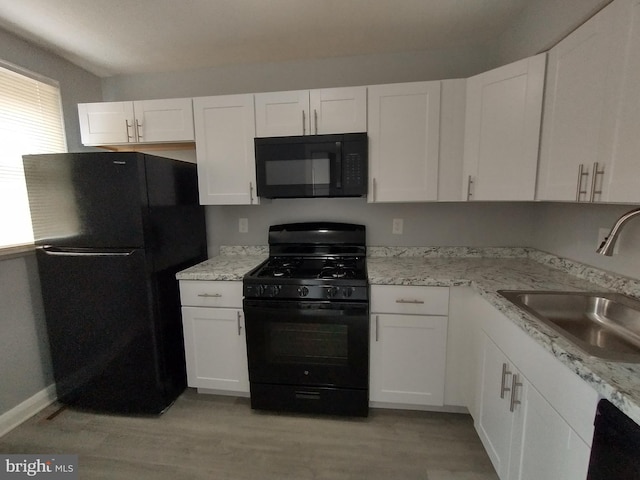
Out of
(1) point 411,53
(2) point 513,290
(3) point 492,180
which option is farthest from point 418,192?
(1) point 411,53

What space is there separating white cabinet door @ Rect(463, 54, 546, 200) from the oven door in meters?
1.09

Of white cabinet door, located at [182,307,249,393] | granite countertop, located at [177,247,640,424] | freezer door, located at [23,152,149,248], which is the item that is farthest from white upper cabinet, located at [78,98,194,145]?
white cabinet door, located at [182,307,249,393]

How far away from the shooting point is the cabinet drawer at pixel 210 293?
74.0 inches

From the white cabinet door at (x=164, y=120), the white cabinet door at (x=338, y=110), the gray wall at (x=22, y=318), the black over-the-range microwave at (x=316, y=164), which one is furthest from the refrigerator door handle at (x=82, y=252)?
the white cabinet door at (x=338, y=110)

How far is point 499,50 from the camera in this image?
6.50ft

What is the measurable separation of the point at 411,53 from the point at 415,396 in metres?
2.43

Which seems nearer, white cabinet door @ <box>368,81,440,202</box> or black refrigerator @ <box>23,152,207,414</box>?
black refrigerator @ <box>23,152,207,414</box>

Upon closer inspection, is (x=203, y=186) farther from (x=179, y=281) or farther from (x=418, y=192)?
(x=418, y=192)

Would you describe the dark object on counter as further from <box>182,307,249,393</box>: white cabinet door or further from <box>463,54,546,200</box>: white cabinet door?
<box>182,307,249,393</box>: white cabinet door

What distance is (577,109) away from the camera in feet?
4.19

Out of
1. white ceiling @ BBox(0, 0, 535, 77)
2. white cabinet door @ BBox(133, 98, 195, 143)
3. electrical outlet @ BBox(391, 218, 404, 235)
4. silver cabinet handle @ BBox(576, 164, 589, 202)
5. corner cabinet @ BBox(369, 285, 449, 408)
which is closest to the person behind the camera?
silver cabinet handle @ BBox(576, 164, 589, 202)

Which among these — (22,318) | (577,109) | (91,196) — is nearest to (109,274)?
(91,196)

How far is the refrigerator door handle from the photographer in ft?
5.70

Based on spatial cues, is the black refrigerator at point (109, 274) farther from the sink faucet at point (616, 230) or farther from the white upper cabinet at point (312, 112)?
the sink faucet at point (616, 230)
